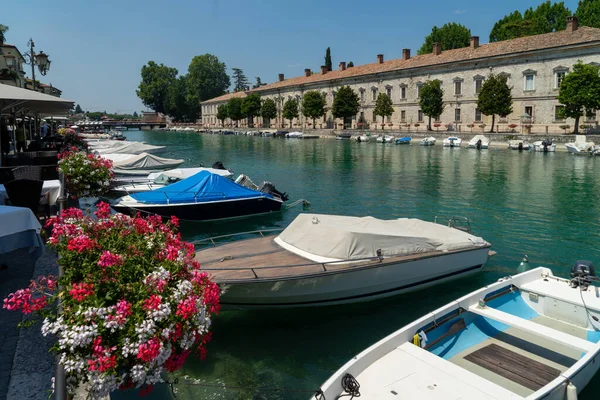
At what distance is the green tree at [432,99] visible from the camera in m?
65.9

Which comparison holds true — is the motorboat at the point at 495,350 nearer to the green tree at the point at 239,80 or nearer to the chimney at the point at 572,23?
the chimney at the point at 572,23

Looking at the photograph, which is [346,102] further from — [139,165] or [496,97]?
[139,165]

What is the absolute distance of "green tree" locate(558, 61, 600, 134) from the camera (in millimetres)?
46438

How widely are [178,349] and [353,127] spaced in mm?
81935

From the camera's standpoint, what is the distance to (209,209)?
1698 centimetres

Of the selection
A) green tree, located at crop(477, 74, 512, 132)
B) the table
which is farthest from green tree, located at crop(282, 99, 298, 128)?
the table

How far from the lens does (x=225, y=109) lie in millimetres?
121312

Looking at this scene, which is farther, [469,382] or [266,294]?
[266,294]

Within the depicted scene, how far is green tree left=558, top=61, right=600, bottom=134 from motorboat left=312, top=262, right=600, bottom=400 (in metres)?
45.6

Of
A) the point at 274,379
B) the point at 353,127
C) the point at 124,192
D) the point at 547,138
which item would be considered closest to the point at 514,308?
the point at 274,379

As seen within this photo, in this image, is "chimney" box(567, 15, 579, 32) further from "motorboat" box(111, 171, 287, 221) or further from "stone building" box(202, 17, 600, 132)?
"motorboat" box(111, 171, 287, 221)

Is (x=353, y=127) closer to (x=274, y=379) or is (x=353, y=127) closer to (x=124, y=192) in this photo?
(x=124, y=192)

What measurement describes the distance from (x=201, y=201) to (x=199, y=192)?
15.3 inches

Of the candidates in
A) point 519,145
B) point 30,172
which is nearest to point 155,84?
point 519,145
